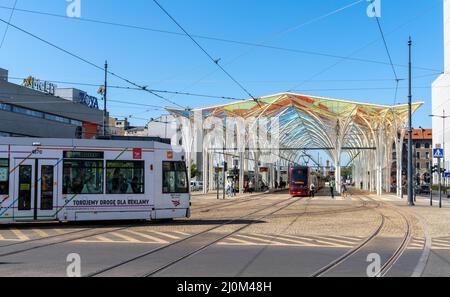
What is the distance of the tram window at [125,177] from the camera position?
18391mm

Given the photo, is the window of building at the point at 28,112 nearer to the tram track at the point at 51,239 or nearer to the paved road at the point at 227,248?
the paved road at the point at 227,248

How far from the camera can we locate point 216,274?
8805mm

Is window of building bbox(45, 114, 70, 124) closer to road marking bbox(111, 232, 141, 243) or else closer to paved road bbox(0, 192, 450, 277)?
paved road bbox(0, 192, 450, 277)

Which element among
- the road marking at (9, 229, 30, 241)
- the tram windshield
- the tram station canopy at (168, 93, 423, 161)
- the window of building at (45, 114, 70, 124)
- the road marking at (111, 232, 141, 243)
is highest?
the tram station canopy at (168, 93, 423, 161)

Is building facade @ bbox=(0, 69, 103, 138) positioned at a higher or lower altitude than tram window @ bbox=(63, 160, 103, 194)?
higher

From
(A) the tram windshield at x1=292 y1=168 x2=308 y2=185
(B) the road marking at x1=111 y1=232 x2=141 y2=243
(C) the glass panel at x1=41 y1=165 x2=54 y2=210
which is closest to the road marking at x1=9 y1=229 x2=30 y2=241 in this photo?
(C) the glass panel at x1=41 y1=165 x2=54 y2=210

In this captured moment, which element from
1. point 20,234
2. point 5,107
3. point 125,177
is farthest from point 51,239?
point 5,107

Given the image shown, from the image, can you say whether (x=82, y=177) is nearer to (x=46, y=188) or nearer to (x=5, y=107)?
(x=46, y=188)

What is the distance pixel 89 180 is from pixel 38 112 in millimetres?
36297

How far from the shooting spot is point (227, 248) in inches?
494

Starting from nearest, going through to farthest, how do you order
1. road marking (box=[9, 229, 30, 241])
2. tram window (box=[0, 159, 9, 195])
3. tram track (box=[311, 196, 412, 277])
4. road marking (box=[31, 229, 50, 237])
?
tram track (box=[311, 196, 412, 277]) < road marking (box=[9, 229, 30, 241]) < road marking (box=[31, 229, 50, 237]) < tram window (box=[0, 159, 9, 195])

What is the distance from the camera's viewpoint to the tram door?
17312mm
